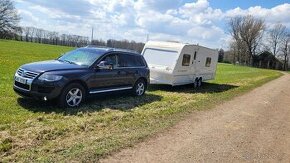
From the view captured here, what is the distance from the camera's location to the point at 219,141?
8008 mm

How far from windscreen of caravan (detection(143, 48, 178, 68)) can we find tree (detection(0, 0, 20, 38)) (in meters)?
72.2

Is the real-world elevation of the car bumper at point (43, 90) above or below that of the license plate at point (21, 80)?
below

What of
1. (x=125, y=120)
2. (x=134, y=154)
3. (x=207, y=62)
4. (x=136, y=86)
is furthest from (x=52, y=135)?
(x=207, y=62)

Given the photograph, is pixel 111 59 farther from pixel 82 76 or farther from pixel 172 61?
pixel 172 61

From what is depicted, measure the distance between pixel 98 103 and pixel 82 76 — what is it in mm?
1218

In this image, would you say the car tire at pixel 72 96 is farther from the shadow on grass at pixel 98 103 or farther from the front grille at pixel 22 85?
the front grille at pixel 22 85

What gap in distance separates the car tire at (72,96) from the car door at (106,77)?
514 mm

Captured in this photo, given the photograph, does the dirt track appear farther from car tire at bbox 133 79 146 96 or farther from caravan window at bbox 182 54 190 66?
caravan window at bbox 182 54 190 66

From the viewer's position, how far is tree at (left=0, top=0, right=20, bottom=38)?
270 ft

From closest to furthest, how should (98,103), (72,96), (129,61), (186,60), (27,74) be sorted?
(27,74)
(72,96)
(98,103)
(129,61)
(186,60)

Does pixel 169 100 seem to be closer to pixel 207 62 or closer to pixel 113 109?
pixel 113 109

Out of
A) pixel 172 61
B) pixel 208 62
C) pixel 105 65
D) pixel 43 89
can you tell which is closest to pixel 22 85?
pixel 43 89

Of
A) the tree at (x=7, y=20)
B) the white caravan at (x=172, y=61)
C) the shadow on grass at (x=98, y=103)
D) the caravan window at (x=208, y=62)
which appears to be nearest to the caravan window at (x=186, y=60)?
the white caravan at (x=172, y=61)

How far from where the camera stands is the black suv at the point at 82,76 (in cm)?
935
